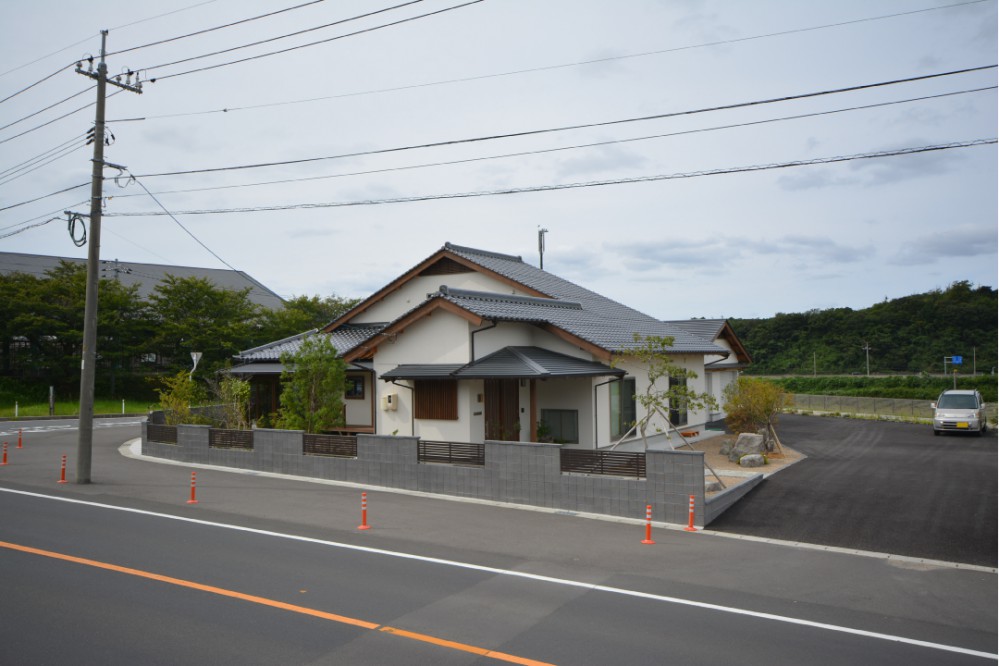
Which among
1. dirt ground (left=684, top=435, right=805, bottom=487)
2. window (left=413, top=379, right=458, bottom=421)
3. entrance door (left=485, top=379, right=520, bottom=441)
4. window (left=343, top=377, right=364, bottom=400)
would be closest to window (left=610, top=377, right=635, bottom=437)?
dirt ground (left=684, top=435, right=805, bottom=487)

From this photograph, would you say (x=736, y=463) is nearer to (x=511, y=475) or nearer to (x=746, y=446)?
(x=746, y=446)

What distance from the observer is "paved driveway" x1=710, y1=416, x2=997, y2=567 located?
1143cm

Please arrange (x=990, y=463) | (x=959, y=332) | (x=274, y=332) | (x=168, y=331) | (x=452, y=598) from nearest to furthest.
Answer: (x=452, y=598)
(x=990, y=463)
(x=168, y=331)
(x=274, y=332)
(x=959, y=332)

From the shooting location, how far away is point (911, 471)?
59.7ft

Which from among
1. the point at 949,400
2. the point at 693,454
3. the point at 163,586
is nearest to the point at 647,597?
the point at 693,454

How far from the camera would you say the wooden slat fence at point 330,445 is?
55.6ft

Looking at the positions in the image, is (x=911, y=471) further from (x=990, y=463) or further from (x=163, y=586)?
(x=163, y=586)

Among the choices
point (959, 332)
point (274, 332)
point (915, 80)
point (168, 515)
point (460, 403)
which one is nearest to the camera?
point (915, 80)

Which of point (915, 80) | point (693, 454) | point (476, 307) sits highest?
point (915, 80)

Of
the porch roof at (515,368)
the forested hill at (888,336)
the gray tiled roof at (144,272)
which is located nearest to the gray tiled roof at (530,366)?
the porch roof at (515,368)

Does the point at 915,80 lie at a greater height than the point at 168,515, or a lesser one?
greater

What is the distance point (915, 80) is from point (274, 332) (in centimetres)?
3938

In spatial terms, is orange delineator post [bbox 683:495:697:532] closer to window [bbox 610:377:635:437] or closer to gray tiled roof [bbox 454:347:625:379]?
gray tiled roof [bbox 454:347:625:379]

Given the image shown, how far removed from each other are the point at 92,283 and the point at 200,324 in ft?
85.4
